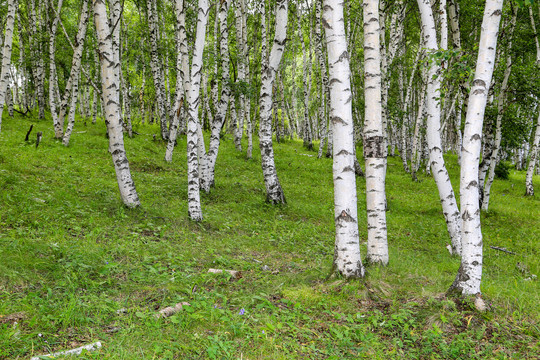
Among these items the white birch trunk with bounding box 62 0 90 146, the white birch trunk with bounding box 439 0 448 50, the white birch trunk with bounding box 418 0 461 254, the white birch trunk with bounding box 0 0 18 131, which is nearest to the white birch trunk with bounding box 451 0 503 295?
the white birch trunk with bounding box 418 0 461 254

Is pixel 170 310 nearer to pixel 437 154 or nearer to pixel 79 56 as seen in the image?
pixel 437 154

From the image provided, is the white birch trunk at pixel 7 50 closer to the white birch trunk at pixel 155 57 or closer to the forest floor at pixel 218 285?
the forest floor at pixel 218 285

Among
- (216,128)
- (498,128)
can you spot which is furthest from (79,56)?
(498,128)

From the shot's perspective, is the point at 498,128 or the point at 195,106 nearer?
the point at 195,106

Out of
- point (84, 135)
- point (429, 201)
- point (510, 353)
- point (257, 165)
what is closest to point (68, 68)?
point (84, 135)

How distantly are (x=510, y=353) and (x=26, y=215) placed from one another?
7.84 metres

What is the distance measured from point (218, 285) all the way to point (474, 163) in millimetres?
3973

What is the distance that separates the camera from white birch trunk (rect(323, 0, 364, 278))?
492 centimetres

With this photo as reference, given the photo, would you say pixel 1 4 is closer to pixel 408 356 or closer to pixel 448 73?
pixel 448 73

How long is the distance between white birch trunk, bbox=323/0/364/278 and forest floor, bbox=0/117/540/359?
391 mm

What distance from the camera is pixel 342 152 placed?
496 cm

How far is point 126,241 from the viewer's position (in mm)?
6121

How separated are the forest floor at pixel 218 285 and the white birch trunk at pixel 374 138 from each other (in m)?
0.59

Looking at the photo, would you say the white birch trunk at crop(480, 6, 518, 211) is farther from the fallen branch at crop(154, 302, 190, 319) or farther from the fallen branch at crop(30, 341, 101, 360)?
the fallen branch at crop(30, 341, 101, 360)
